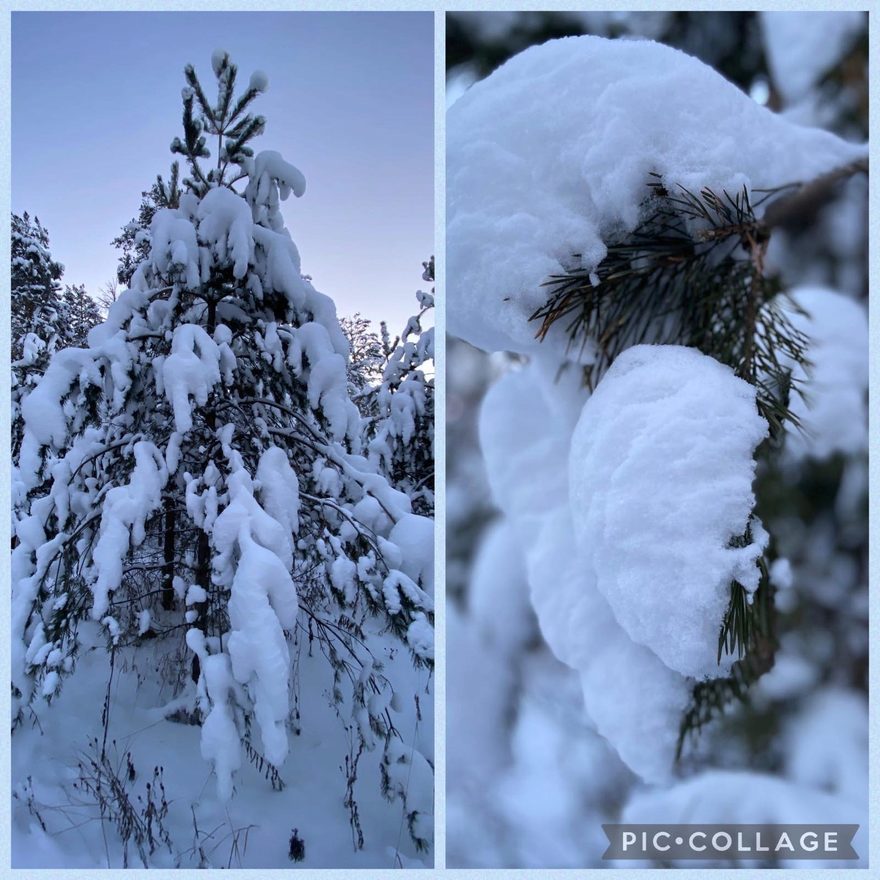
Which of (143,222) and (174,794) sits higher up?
(143,222)

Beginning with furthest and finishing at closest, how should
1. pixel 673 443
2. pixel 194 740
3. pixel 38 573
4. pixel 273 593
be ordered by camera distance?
pixel 194 740, pixel 38 573, pixel 273 593, pixel 673 443

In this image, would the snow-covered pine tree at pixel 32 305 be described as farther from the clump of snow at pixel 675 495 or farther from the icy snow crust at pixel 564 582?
the clump of snow at pixel 675 495

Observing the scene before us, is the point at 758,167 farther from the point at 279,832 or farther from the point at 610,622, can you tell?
the point at 279,832

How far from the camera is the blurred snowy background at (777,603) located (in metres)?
0.86

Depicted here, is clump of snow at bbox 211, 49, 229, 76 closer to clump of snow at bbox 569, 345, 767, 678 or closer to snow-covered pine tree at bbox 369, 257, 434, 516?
snow-covered pine tree at bbox 369, 257, 434, 516

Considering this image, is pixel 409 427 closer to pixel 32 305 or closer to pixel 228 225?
pixel 228 225

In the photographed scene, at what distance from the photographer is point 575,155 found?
755 millimetres

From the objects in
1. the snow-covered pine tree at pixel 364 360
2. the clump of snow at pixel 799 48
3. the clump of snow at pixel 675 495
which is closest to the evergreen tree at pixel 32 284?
the snow-covered pine tree at pixel 364 360

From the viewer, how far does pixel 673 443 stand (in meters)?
0.67

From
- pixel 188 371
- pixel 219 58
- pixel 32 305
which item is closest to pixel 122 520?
pixel 188 371

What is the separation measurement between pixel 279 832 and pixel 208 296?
46.2 inches

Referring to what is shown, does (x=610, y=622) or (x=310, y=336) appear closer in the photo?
(x=610, y=622)

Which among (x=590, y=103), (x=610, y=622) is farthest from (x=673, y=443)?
(x=590, y=103)

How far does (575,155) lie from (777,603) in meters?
0.70
